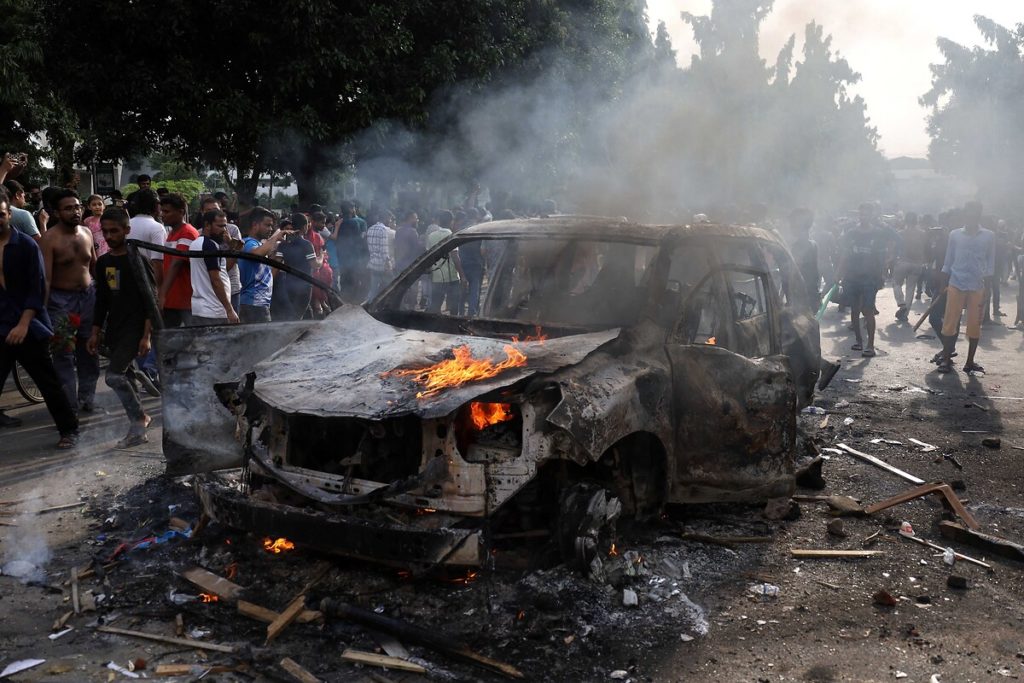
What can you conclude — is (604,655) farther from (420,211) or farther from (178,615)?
(420,211)

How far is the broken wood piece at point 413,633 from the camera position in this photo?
3.45 m

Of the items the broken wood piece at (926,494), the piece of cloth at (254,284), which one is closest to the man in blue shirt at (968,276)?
the broken wood piece at (926,494)

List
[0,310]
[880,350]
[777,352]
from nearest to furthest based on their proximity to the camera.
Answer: [777,352] → [0,310] → [880,350]

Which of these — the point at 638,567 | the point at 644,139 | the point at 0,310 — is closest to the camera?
the point at 638,567

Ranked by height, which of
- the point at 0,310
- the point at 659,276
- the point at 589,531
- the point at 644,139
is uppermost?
the point at 644,139

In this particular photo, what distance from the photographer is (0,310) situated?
644 cm

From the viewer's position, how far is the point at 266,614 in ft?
12.4

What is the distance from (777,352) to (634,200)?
14.0 metres

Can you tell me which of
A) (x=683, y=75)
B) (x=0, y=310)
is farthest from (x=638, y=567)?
(x=683, y=75)

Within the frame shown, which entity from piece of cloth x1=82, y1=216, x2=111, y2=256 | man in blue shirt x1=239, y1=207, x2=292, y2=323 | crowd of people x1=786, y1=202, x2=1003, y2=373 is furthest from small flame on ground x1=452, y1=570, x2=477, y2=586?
crowd of people x1=786, y1=202, x2=1003, y2=373

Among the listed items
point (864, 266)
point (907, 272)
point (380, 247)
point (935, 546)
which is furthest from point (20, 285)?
point (907, 272)

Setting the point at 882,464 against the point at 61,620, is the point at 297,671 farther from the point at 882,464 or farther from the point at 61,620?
the point at 882,464

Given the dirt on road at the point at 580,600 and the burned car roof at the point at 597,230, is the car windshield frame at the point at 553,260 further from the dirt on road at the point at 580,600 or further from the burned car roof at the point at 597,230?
the dirt on road at the point at 580,600

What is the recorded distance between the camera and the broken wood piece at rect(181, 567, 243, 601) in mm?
4000
